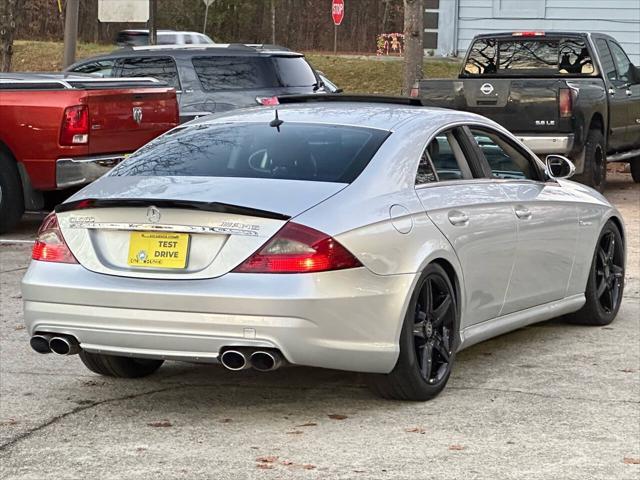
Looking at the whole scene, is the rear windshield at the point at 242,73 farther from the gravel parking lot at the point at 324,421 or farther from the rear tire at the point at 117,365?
the rear tire at the point at 117,365

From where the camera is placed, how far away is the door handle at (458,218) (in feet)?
22.9

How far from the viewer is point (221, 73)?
54.3ft

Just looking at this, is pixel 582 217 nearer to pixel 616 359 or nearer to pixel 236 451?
pixel 616 359

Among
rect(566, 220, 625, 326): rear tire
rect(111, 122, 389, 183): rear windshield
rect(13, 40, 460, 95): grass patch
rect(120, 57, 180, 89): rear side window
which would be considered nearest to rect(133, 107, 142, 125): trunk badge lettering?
rect(120, 57, 180, 89): rear side window

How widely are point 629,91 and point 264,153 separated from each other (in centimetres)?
1151

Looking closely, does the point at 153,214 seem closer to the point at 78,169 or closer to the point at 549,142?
the point at 78,169

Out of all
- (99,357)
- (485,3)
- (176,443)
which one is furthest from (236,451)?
(485,3)

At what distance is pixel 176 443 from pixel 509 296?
2.42m

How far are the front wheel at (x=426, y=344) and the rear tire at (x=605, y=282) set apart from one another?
2.04m

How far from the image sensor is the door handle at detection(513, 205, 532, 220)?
25.2 ft

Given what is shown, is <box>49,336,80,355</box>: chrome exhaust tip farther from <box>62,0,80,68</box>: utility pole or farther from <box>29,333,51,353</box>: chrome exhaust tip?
<box>62,0,80,68</box>: utility pole

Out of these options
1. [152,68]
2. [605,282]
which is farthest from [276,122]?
[152,68]

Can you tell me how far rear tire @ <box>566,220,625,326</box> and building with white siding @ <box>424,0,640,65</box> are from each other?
23316mm

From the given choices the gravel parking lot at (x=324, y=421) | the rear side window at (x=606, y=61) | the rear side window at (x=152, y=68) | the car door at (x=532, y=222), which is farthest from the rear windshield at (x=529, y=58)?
the gravel parking lot at (x=324, y=421)
